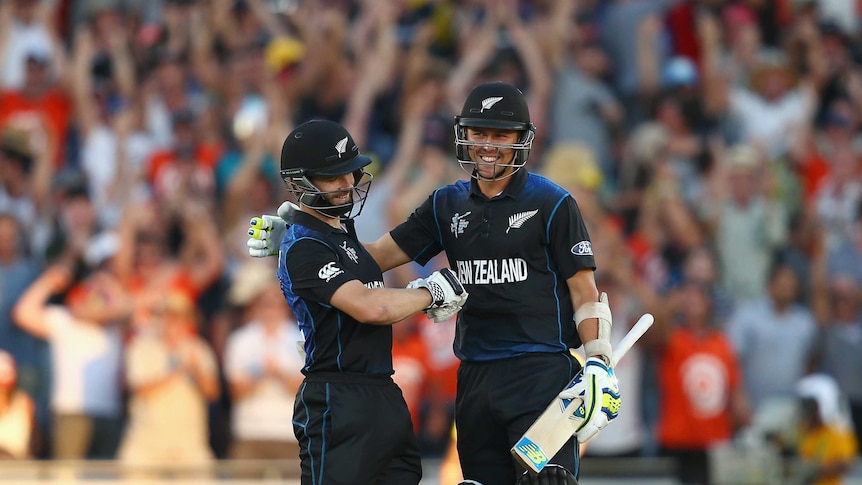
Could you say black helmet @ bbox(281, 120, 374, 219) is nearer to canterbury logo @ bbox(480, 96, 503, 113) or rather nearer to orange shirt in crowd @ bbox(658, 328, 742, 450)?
canterbury logo @ bbox(480, 96, 503, 113)

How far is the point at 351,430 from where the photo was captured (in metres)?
6.04

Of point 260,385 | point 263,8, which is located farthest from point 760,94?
point 260,385

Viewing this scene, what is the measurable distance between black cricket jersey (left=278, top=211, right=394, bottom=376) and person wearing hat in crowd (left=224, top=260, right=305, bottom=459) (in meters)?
3.92

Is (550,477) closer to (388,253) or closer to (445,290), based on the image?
(445,290)

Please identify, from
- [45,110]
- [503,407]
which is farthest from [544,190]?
[45,110]

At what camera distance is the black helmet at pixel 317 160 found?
20.1 ft

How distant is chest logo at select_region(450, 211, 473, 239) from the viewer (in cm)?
638

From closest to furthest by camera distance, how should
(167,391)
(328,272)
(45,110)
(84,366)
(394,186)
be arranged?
(328,272) → (167,391) → (84,366) → (394,186) → (45,110)

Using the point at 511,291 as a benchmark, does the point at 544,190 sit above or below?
above

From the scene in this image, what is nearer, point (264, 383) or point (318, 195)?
point (318, 195)

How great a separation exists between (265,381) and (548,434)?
4554 millimetres

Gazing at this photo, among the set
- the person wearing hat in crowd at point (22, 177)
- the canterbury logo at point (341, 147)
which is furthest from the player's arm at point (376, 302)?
the person wearing hat in crowd at point (22, 177)

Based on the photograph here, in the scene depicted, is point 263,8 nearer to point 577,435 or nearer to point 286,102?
point 286,102

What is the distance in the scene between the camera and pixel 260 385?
33.4 ft
